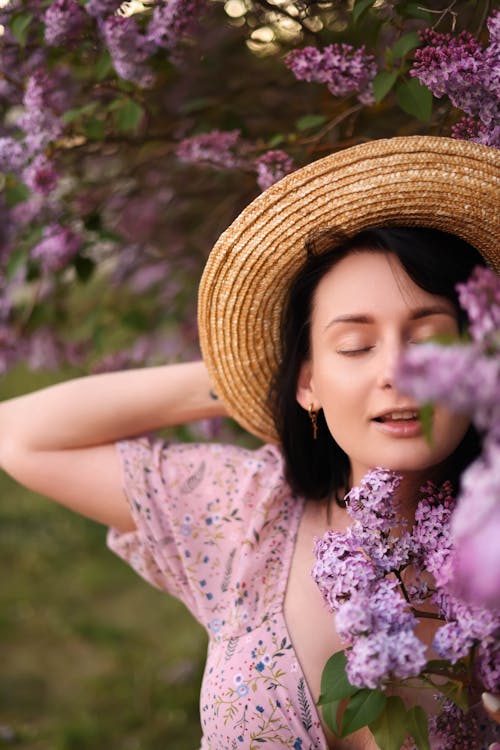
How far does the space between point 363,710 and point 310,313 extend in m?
0.77

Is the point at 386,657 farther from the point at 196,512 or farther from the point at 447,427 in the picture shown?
the point at 196,512

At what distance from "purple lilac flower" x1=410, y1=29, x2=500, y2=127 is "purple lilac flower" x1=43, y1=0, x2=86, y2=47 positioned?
0.83 metres

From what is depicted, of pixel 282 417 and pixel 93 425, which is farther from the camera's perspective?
pixel 93 425

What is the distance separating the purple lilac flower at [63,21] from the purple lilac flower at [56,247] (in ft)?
2.14

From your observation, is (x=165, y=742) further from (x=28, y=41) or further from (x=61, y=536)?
(x=28, y=41)

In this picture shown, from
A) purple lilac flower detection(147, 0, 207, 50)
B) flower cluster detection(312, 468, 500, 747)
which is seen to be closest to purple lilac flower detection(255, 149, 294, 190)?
purple lilac flower detection(147, 0, 207, 50)

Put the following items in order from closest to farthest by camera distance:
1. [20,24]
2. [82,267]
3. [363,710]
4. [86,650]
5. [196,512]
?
[363,710]
[20,24]
[196,512]
[82,267]
[86,650]

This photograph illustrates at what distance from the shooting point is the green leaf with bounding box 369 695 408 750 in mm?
1244

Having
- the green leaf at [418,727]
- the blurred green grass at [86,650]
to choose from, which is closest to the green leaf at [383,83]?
the green leaf at [418,727]

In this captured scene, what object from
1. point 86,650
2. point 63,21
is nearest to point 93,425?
point 63,21

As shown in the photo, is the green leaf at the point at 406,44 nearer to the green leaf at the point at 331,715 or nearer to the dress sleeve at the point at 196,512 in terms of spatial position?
the dress sleeve at the point at 196,512

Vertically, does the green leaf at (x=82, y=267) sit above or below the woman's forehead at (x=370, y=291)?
below

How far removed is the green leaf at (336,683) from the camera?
4.01 ft

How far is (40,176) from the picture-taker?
6.78 ft
